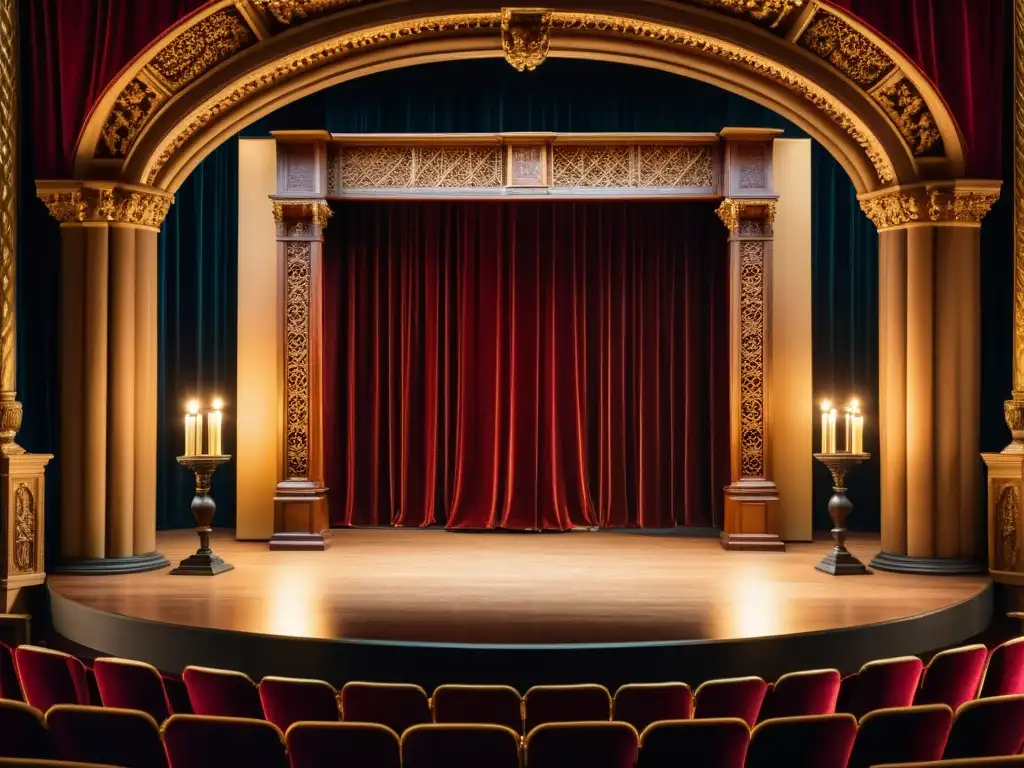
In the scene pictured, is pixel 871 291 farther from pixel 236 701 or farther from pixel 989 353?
pixel 236 701

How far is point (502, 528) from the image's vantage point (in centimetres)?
955

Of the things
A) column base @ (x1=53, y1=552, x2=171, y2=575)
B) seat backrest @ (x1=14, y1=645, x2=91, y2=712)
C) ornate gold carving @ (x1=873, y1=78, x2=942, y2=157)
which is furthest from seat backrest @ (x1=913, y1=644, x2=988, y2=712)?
column base @ (x1=53, y1=552, x2=171, y2=575)

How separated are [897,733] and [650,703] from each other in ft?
2.70

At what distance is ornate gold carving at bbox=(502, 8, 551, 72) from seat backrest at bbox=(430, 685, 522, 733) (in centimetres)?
497

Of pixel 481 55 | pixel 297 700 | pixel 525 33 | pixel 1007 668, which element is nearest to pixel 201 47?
pixel 481 55

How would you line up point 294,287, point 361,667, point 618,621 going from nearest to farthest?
point 361,667, point 618,621, point 294,287

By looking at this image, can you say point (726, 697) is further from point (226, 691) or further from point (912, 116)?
point (912, 116)

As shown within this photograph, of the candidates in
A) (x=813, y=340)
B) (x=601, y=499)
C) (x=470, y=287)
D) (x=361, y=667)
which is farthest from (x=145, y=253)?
(x=813, y=340)

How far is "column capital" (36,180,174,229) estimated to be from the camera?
708 cm

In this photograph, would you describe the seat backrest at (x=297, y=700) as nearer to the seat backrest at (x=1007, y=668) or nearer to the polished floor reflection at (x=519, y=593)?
the polished floor reflection at (x=519, y=593)

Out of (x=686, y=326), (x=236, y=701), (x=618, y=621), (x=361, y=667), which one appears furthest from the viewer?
(x=686, y=326)

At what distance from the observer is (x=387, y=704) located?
3.64 m

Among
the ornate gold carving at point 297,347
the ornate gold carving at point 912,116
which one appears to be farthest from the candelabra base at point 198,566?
the ornate gold carving at point 912,116

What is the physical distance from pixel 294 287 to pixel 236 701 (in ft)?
17.8
